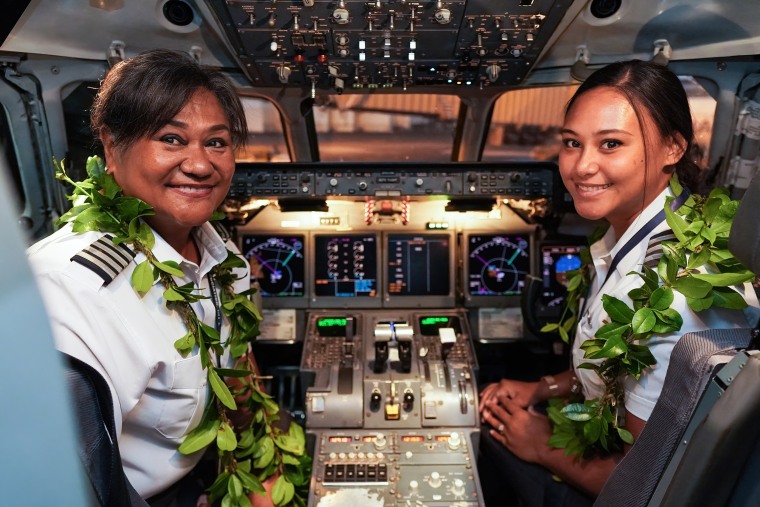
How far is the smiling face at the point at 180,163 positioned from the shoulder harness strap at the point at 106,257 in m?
0.16

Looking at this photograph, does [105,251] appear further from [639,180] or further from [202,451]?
[639,180]

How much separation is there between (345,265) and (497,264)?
0.83 meters

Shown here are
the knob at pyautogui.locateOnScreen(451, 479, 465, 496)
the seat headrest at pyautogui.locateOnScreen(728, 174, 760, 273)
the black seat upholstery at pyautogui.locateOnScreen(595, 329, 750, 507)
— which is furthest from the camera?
the knob at pyautogui.locateOnScreen(451, 479, 465, 496)

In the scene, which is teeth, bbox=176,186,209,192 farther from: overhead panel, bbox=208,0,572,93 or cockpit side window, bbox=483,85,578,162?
cockpit side window, bbox=483,85,578,162

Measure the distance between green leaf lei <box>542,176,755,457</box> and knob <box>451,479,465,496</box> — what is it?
533mm

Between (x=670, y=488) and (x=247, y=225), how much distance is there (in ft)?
8.27

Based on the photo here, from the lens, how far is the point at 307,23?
2035 millimetres

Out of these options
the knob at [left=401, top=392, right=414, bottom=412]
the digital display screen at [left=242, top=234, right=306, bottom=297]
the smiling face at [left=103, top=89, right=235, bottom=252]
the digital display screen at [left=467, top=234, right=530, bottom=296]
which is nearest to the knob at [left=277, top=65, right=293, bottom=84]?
the smiling face at [left=103, top=89, right=235, bottom=252]

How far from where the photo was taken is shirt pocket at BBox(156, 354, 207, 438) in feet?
5.62

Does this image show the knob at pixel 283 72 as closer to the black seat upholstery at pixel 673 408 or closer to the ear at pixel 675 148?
the ear at pixel 675 148

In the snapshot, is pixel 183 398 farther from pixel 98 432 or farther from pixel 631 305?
pixel 631 305

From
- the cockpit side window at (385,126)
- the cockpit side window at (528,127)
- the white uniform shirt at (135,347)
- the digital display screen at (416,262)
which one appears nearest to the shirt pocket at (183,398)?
the white uniform shirt at (135,347)

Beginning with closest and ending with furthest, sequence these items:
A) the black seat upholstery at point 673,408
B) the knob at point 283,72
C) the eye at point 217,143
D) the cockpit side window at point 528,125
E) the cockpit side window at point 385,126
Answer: the black seat upholstery at point 673,408
the eye at point 217,143
the knob at point 283,72
the cockpit side window at point 528,125
the cockpit side window at point 385,126

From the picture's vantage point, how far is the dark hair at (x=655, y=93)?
1.75 metres
